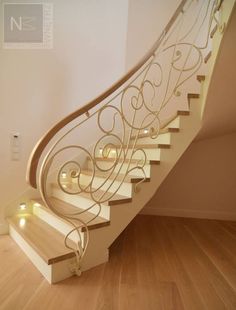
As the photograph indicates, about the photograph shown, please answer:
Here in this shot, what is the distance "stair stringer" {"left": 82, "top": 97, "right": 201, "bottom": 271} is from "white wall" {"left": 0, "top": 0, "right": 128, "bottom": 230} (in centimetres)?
125

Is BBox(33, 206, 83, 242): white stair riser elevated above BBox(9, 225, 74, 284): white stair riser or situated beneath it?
elevated above

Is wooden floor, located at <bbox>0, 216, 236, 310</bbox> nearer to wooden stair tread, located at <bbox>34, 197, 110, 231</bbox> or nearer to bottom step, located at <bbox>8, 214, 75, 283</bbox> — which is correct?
bottom step, located at <bbox>8, 214, 75, 283</bbox>

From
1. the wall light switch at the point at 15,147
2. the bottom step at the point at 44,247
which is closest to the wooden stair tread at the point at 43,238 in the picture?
the bottom step at the point at 44,247

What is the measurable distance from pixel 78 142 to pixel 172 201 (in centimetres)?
164

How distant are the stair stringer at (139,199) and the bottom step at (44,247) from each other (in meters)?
0.17

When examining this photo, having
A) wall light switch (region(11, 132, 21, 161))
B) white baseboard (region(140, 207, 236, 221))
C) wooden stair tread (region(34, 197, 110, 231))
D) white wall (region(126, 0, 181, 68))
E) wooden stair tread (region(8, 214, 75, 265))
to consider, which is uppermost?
white wall (region(126, 0, 181, 68))

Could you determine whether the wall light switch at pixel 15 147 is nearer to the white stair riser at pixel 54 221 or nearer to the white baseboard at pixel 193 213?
the white stair riser at pixel 54 221

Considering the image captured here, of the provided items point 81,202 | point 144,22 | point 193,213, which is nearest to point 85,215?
point 81,202

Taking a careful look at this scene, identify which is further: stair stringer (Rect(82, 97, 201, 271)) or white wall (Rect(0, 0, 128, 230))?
white wall (Rect(0, 0, 128, 230))

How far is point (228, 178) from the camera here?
3061mm

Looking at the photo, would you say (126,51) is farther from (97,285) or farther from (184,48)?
(97,285)

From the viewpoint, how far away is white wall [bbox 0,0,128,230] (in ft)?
8.14

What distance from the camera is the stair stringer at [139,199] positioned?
161cm

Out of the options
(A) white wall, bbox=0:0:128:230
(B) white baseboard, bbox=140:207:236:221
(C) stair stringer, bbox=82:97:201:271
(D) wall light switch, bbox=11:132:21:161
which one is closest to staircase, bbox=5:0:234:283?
(C) stair stringer, bbox=82:97:201:271
